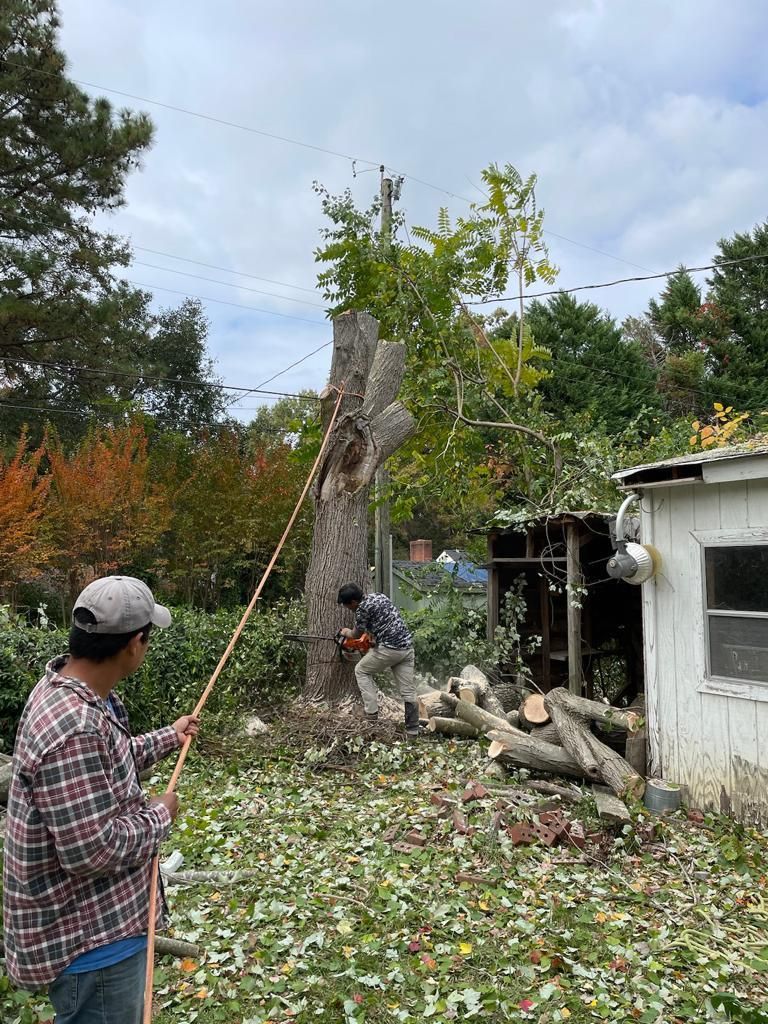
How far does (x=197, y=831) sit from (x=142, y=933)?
346 cm

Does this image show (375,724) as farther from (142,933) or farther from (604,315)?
(604,315)

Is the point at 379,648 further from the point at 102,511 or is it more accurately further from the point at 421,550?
the point at 421,550

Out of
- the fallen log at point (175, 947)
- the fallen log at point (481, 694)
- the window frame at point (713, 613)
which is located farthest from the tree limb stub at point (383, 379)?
the fallen log at point (175, 947)

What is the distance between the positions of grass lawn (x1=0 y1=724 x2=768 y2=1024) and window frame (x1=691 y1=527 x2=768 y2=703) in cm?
99

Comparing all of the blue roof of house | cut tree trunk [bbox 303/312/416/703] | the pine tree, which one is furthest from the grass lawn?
the pine tree

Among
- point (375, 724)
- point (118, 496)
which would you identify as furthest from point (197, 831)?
point (118, 496)

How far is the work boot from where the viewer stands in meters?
7.30

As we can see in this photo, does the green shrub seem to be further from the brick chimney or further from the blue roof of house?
the brick chimney

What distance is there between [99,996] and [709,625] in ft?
17.2

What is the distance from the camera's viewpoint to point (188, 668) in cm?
839

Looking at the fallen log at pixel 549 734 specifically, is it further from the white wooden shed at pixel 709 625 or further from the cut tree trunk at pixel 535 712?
the white wooden shed at pixel 709 625

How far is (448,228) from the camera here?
11781 mm

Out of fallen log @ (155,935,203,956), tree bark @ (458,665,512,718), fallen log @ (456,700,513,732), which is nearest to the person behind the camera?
fallen log @ (155,935,203,956)

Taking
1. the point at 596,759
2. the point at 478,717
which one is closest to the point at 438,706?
the point at 478,717
